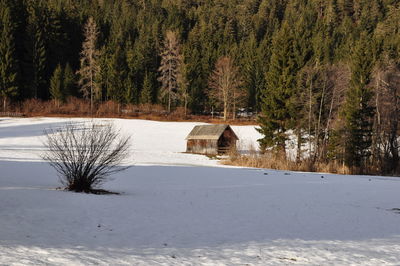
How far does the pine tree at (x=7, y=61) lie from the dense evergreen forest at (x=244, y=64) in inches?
8.5

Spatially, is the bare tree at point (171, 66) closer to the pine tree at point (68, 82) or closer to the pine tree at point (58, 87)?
the pine tree at point (68, 82)

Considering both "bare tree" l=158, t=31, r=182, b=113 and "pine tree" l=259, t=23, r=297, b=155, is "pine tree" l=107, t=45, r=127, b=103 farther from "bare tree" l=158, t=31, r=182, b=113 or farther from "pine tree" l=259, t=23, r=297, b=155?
"pine tree" l=259, t=23, r=297, b=155

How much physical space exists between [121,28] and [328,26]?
208 ft

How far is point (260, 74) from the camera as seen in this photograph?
82.8 meters

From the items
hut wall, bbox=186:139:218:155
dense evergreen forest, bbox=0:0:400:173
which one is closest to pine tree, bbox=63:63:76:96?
dense evergreen forest, bbox=0:0:400:173

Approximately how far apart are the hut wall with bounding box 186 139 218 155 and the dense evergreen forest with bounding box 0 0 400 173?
737 cm

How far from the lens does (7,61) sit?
2613 inches

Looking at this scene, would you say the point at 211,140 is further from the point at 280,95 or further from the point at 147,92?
the point at 147,92

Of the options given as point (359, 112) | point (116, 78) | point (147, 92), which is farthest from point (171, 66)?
point (359, 112)

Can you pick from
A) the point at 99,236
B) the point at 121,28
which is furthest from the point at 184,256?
the point at 121,28

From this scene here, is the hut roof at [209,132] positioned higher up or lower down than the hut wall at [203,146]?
higher up

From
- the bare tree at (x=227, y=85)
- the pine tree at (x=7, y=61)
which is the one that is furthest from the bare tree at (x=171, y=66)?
the pine tree at (x=7, y=61)

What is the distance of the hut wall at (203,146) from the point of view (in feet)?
138

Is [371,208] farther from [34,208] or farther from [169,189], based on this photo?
[34,208]
